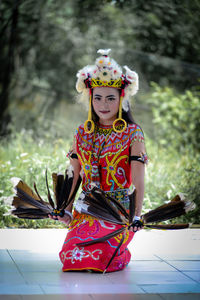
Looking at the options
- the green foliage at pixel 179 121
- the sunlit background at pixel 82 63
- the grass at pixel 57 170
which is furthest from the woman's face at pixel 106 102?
the green foliage at pixel 179 121

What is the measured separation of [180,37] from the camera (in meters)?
10.8

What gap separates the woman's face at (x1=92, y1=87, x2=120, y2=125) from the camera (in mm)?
4043

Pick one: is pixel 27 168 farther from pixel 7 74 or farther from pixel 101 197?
pixel 7 74

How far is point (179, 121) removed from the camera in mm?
8969

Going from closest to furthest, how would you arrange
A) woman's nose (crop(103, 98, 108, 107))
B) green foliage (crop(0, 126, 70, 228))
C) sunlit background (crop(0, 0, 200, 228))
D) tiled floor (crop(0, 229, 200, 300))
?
tiled floor (crop(0, 229, 200, 300))
woman's nose (crop(103, 98, 108, 107))
green foliage (crop(0, 126, 70, 228))
sunlit background (crop(0, 0, 200, 228))

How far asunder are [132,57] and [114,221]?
267 inches

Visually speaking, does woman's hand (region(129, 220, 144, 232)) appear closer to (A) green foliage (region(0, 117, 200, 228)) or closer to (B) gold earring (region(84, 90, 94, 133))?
(B) gold earring (region(84, 90, 94, 133))

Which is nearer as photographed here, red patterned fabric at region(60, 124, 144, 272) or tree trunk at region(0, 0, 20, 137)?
red patterned fabric at region(60, 124, 144, 272)

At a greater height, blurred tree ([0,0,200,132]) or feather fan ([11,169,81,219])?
blurred tree ([0,0,200,132])

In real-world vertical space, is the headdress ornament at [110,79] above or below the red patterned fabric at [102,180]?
above

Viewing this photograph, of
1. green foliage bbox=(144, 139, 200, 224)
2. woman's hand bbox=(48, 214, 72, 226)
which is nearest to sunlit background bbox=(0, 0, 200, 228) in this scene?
green foliage bbox=(144, 139, 200, 224)

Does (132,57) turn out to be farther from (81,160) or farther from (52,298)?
(52,298)

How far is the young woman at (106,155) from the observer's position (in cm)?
387

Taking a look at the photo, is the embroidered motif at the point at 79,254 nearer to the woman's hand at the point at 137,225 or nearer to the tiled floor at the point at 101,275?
the tiled floor at the point at 101,275
